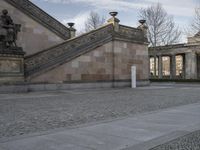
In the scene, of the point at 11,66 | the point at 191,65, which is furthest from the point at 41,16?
the point at 191,65

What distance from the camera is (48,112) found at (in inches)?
432

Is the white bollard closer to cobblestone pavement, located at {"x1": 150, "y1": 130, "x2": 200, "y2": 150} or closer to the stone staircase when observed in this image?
the stone staircase

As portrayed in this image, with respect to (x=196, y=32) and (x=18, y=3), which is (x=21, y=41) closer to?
(x=18, y=3)

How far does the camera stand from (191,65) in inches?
2478

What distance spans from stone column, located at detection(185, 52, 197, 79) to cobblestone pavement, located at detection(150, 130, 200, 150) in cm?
5708

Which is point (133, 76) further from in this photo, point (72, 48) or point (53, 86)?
point (53, 86)

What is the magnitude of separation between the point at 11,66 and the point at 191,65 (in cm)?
4888

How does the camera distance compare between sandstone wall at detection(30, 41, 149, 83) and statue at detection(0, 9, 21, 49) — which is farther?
sandstone wall at detection(30, 41, 149, 83)

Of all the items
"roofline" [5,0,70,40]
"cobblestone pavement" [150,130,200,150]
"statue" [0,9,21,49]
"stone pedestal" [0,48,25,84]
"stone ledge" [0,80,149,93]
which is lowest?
"cobblestone pavement" [150,130,200,150]

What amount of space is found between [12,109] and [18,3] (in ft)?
50.0

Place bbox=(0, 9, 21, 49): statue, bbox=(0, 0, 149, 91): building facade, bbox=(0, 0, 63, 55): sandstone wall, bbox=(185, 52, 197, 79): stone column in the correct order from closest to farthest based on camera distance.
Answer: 1. bbox=(0, 9, 21, 49): statue
2. bbox=(0, 0, 149, 91): building facade
3. bbox=(0, 0, 63, 55): sandstone wall
4. bbox=(185, 52, 197, 79): stone column

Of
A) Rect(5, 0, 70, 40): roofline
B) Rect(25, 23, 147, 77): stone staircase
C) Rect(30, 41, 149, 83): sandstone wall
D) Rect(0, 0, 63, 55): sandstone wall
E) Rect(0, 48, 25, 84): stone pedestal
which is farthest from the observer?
Rect(5, 0, 70, 40): roofline

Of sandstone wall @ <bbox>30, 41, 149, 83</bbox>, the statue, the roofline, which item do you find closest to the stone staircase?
sandstone wall @ <bbox>30, 41, 149, 83</bbox>

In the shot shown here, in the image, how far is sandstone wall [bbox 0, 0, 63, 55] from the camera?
25003 mm
